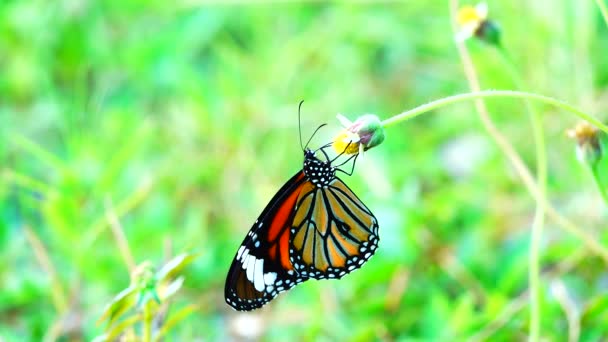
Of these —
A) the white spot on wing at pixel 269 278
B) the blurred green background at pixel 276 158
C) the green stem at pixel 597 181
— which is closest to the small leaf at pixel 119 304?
the blurred green background at pixel 276 158

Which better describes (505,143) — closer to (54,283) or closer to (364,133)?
(364,133)

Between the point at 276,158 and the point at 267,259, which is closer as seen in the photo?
the point at 267,259

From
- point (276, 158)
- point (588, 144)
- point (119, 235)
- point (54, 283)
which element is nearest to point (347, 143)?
point (588, 144)

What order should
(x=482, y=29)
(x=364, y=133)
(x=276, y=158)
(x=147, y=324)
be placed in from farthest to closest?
(x=276, y=158)
(x=482, y=29)
(x=147, y=324)
(x=364, y=133)

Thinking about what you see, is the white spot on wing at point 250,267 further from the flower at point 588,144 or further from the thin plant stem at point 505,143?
the flower at point 588,144

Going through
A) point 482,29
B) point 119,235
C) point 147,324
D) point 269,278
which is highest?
point 119,235

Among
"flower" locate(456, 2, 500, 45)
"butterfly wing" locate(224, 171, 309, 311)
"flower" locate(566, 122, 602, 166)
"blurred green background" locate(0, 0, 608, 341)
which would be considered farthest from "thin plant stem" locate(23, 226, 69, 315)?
"flower" locate(566, 122, 602, 166)

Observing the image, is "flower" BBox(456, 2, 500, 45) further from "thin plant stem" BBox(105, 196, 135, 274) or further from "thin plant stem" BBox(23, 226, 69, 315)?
"thin plant stem" BBox(23, 226, 69, 315)

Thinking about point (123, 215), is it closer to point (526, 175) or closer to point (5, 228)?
point (5, 228)
